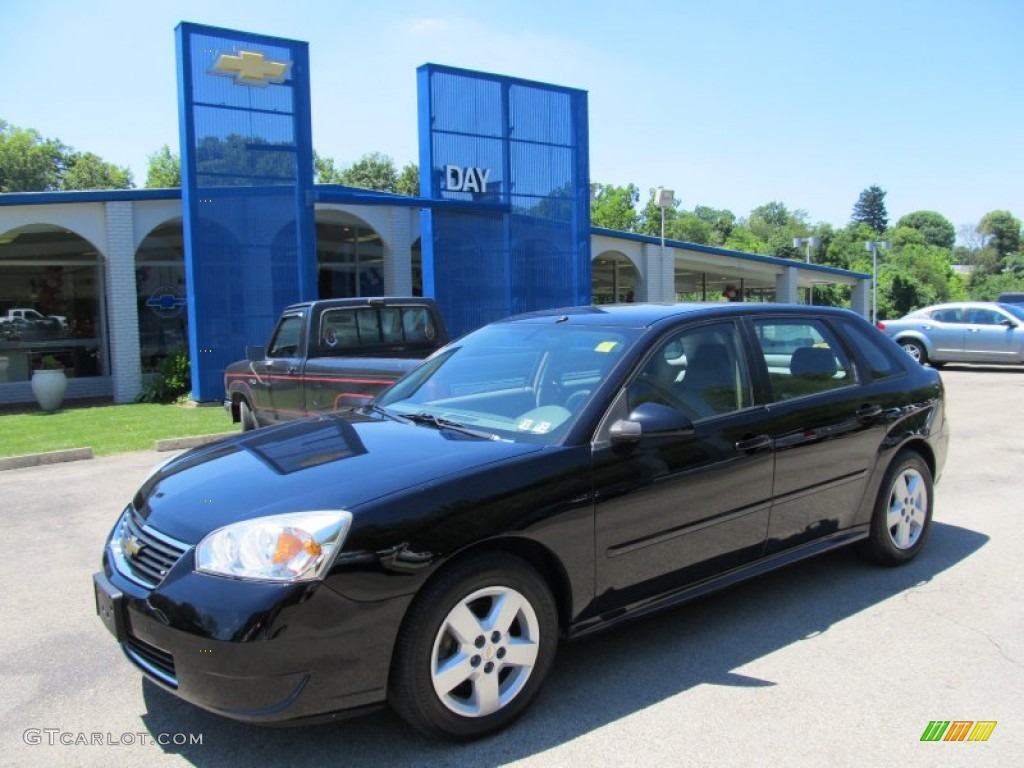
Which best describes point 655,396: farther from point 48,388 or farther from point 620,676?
point 48,388

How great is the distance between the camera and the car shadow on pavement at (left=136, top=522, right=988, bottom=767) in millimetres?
2980

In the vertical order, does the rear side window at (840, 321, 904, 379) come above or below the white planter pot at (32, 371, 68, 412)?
above

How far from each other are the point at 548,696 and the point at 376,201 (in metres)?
14.6

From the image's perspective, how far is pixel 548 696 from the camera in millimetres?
3383

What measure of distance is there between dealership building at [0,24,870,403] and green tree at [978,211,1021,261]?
12363 centimetres

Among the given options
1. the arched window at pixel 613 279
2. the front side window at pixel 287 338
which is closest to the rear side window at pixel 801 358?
the front side window at pixel 287 338

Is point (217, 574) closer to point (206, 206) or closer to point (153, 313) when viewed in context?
point (206, 206)

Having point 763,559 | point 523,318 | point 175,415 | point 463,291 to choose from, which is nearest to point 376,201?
point 463,291

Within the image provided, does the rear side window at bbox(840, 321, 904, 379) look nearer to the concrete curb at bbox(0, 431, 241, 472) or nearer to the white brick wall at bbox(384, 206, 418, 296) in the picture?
the concrete curb at bbox(0, 431, 241, 472)

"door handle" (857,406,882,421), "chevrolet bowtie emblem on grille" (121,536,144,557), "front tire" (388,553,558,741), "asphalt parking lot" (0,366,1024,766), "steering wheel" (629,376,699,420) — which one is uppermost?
"steering wheel" (629,376,699,420)

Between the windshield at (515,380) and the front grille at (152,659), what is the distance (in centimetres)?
150

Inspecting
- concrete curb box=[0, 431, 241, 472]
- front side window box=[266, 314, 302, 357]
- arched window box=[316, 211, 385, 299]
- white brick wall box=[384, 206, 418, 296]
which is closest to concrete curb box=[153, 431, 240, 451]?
concrete curb box=[0, 431, 241, 472]

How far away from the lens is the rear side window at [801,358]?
4324 millimetres

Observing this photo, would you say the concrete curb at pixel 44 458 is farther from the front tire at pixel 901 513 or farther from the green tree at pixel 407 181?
the green tree at pixel 407 181
